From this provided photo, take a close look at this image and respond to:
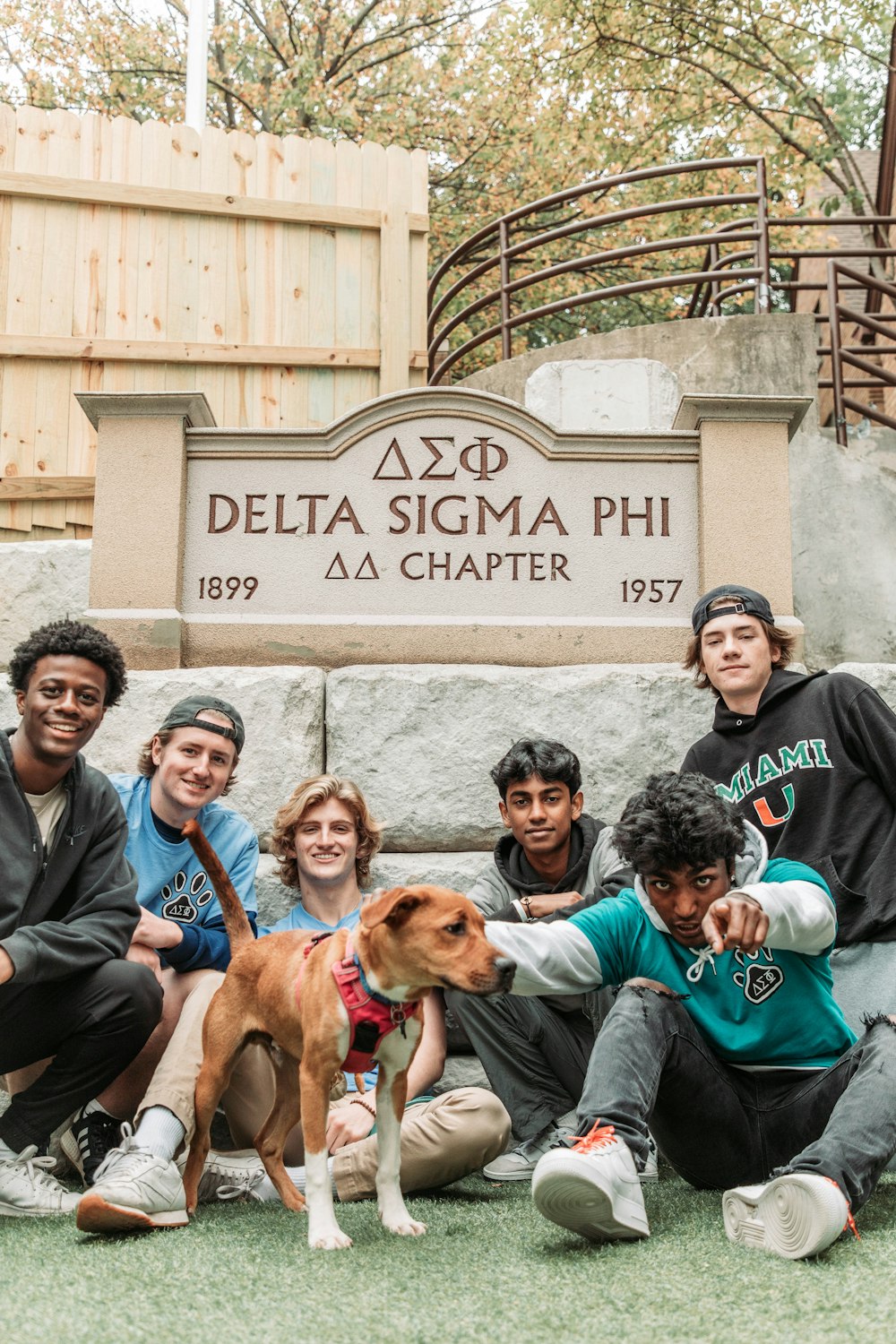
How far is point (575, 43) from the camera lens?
43.3 feet

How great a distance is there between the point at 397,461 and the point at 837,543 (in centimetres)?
352

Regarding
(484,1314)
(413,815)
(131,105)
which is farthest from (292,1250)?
(131,105)

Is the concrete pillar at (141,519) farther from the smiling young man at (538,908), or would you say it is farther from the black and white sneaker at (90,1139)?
the black and white sneaker at (90,1139)

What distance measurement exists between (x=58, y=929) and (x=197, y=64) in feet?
33.4

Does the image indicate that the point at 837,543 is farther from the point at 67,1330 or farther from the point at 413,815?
the point at 67,1330

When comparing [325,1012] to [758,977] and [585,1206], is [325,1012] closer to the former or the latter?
[585,1206]

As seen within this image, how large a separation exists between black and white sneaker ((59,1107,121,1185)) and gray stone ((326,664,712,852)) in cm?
175

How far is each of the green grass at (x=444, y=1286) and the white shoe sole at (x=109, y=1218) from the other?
0.03 meters

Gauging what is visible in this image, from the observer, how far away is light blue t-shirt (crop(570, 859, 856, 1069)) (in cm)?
294

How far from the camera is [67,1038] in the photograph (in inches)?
126

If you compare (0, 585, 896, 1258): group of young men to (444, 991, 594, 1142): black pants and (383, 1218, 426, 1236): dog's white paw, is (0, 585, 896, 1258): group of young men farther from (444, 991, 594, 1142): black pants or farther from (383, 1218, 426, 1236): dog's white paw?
(383, 1218, 426, 1236): dog's white paw

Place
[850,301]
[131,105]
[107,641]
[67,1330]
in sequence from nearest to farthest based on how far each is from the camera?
1. [67,1330]
2. [107,641]
3. [131,105]
4. [850,301]

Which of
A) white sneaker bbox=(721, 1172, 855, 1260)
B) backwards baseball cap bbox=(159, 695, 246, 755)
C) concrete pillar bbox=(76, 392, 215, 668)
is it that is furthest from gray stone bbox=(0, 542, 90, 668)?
white sneaker bbox=(721, 1172, 855, 1260)

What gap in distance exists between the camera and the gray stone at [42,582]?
655 cm
